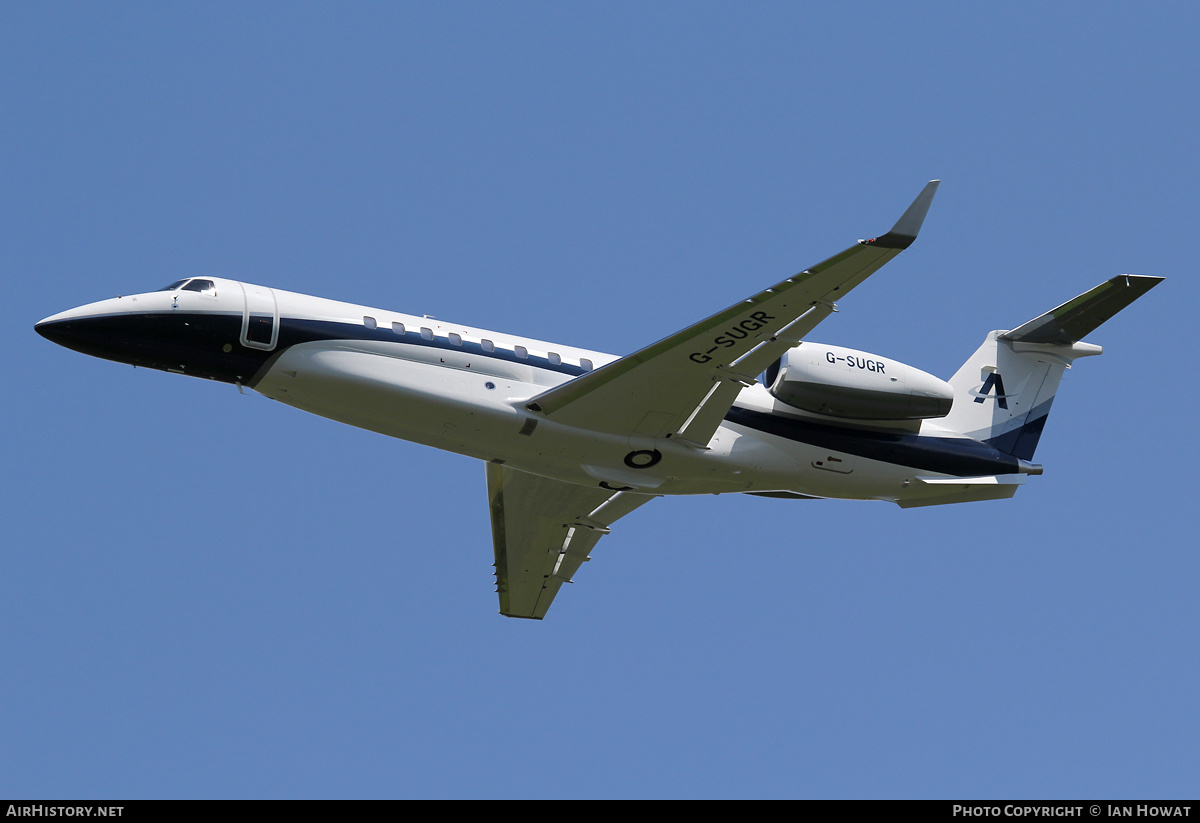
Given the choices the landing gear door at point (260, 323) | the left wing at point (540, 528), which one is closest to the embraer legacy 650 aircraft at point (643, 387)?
the landing gear door at point (260, 323)

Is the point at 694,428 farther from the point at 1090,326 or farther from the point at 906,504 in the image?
the point at 1090,326

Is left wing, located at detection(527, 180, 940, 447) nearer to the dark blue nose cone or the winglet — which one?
the winglet

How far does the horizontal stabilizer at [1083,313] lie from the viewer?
67.3 feet

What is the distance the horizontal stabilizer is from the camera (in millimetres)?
20500

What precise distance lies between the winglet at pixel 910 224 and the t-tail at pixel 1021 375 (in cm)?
606

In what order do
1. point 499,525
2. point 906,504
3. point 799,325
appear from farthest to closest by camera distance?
point 499,525
point 906,504
point 799,325

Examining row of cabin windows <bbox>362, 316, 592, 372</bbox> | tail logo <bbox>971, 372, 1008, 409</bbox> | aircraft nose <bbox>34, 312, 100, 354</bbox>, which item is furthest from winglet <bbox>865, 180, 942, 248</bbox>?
aircraft nose <bbox>34, 312, 100, 354</bbox>

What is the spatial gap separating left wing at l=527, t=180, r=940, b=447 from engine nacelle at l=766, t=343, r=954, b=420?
1.17m

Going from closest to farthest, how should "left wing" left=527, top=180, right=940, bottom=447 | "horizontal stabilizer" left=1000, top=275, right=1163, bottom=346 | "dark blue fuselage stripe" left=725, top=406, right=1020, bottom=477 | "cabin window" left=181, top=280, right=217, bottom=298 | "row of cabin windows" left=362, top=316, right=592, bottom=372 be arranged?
"left wing" left=527, top=180, right=940, bottom=447 < "cabin window" left=181, top=280, right=217, bottom=298 < "row of cabin windows" left=362, top=316, right=592, bottom=372 < "dark blue fuselage stripe" left=725, top=406, right=1020, bottom=477 < "horizontal stabilizer" left=1000, top=275, right=1163, bottom=346

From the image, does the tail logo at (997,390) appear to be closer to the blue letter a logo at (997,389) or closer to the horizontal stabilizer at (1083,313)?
the blue letter a logo at (997,389)

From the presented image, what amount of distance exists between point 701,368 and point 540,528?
20.8 ft
